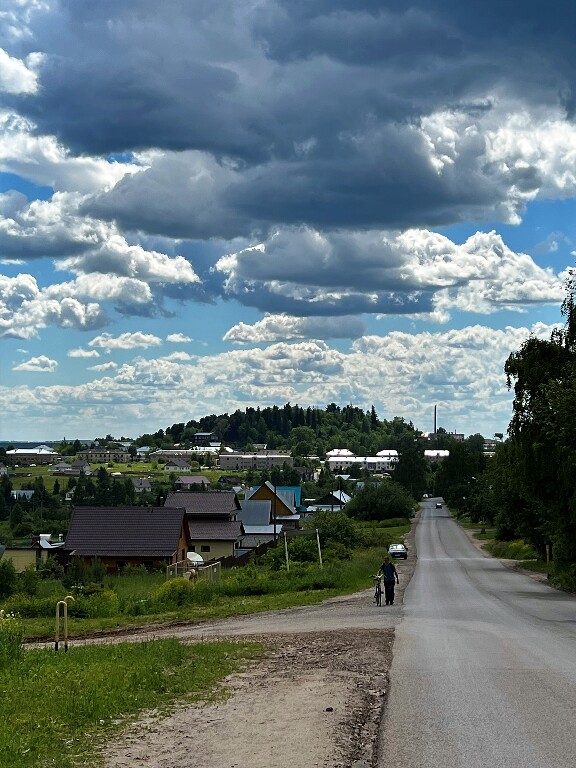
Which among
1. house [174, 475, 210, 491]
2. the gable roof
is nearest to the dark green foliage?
the gable roof

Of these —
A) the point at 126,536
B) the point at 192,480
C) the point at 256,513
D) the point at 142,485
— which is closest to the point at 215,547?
the point at 126,536

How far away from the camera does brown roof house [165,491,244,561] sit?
6938cm

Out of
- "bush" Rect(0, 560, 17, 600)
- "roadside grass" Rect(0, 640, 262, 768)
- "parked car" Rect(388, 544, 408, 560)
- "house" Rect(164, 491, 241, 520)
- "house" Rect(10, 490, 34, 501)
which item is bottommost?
"house" Rect(10, 490, 34, 501)

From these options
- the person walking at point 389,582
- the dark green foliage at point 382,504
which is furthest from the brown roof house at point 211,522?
the person walking at point 389,582

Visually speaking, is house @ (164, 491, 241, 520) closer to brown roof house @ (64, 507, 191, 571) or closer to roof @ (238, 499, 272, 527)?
brown roof house @ (64, 507, 191, 571)

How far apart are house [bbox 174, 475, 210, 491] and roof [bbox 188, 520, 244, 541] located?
309 feet

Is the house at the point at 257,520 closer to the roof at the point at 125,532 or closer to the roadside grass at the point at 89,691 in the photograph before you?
the roof at the point at 125,532

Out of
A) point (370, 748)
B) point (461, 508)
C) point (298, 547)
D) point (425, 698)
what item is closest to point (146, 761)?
point (370, 748)

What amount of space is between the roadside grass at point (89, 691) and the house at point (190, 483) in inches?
5930

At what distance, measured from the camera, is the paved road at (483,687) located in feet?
27.8

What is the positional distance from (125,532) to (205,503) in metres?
17.7

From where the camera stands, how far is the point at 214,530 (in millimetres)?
70125

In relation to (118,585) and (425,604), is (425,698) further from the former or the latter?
(118,585)

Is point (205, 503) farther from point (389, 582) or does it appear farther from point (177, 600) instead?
point (389, 582)
